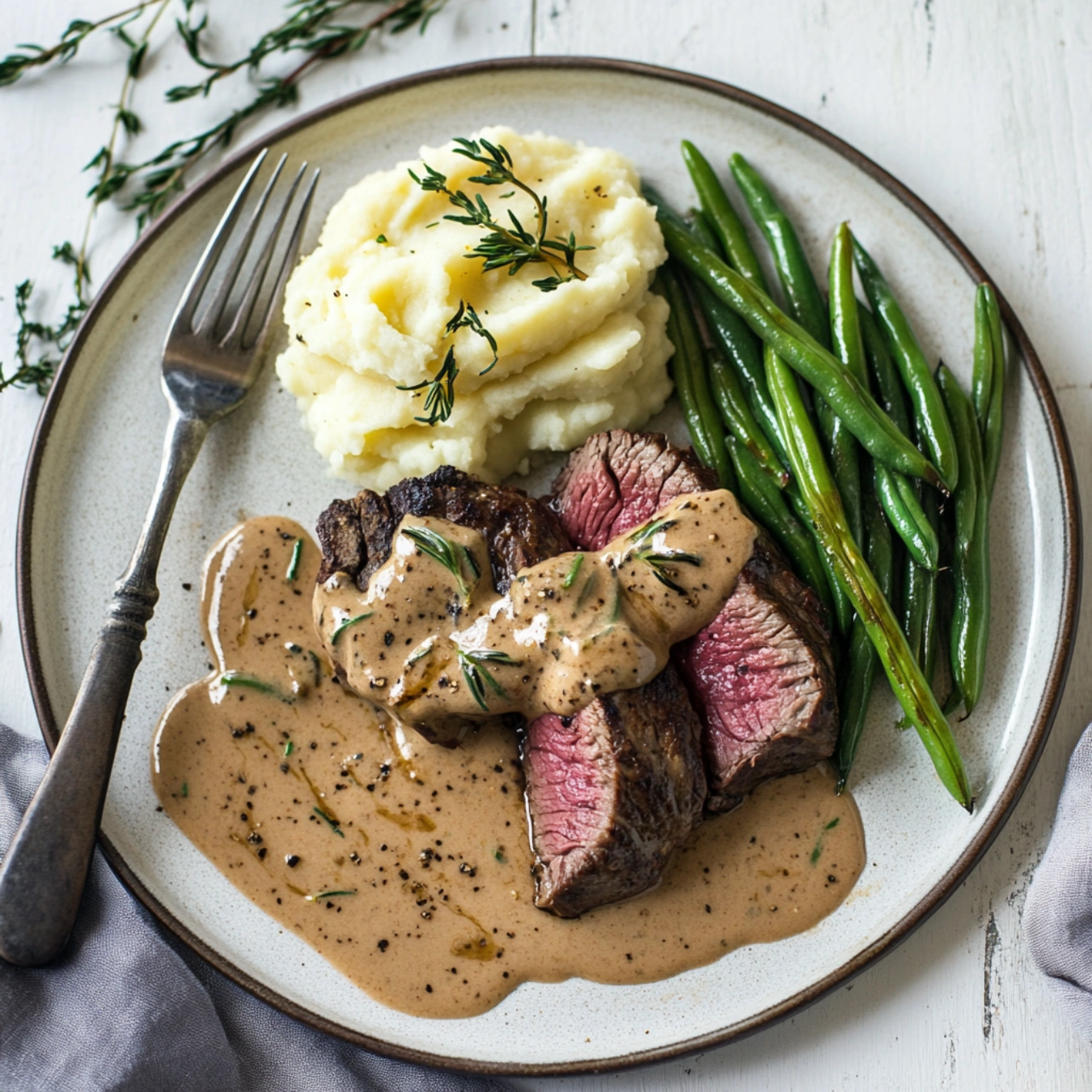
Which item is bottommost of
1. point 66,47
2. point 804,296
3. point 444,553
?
point 444,553

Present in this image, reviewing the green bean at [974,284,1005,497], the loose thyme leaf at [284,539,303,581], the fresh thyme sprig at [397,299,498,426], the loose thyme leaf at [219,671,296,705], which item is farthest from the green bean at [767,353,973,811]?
the loose thyme leaf at [219,671,296,705]

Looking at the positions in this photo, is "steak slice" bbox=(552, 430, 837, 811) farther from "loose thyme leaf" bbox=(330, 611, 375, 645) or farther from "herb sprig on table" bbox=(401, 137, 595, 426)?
"loose thyme leaf" bbox=(330, 611, 375, 645)

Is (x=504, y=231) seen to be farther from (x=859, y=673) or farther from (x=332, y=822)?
(x=332, y=822)

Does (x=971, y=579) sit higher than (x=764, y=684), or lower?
higher

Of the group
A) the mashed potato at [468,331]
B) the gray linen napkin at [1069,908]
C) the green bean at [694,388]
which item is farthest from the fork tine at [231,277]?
the gray linen napkin at [1069,908]

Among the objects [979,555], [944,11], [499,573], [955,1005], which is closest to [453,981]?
[499,573]

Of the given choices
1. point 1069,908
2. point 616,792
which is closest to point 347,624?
point 616,792
